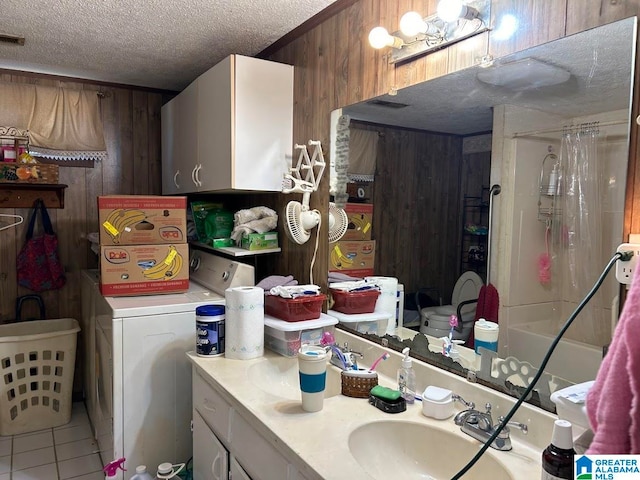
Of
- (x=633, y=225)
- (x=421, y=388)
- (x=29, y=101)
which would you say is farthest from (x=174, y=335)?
(x=29, y=101)

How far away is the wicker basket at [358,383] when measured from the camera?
5.06 feet

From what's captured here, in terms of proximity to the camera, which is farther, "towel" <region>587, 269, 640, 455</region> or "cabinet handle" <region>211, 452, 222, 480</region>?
"cabinet handle" <region>211, 452, 222, 480</region>

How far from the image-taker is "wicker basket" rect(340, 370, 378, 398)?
154 centimetres

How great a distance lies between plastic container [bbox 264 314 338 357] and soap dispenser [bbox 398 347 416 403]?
0.51 metres

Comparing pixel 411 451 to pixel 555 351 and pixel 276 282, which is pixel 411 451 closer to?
pixel 555 351

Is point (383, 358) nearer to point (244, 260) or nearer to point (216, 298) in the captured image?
point (216, 298)

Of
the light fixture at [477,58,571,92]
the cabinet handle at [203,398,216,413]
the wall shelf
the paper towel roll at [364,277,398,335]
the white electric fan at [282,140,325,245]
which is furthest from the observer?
the wall shelf

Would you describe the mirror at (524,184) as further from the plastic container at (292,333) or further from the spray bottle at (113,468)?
the spray bottle at (113,468)

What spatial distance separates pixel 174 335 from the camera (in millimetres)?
2104

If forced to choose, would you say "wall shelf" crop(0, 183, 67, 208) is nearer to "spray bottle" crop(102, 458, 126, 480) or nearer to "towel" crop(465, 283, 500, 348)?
"spray bottle" crop(102, 458, 126, 480)

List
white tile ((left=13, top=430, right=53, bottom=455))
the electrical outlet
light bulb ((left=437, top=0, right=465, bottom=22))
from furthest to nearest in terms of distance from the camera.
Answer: white tile ((left=13, top=430, right=53, bottom=455))
light bulb ((left=437, top=0, right=465, bottom=22))
the electrical outlet

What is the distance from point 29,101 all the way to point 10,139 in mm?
286

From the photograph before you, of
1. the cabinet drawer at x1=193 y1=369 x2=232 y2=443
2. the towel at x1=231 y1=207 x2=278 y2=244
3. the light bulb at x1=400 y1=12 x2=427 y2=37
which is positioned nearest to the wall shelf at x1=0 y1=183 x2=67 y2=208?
the towel at x1=231 y1=207 x2=278 y2=244

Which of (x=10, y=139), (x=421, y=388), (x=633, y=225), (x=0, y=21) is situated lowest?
(x=421, y=388)
